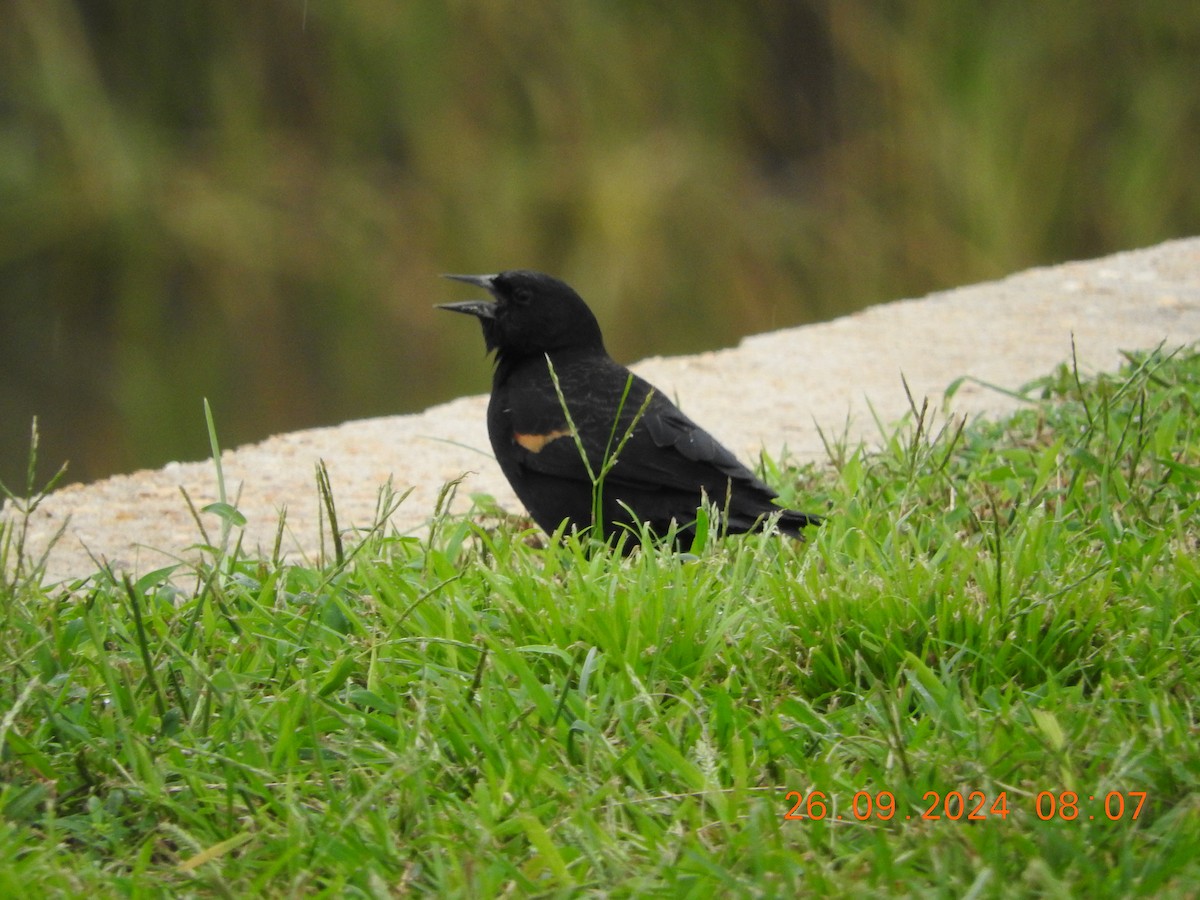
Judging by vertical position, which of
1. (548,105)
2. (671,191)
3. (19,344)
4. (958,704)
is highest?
(548,105)

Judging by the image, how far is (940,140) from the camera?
25.9 feet

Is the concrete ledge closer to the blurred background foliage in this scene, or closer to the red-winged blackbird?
the red-winged blackbird

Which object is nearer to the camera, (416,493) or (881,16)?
(416,493)

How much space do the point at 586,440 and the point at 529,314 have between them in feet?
1.64

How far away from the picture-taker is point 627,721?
1.89m

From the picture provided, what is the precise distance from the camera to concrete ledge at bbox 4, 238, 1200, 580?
3395mm

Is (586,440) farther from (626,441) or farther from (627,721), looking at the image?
(627,721)

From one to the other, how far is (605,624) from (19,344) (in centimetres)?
608

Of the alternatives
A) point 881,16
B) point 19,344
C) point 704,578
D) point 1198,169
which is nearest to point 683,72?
point 881,16

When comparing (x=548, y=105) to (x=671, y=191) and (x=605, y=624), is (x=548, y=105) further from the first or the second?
(x=605, y=624)

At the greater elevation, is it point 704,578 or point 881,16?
point 881,16
